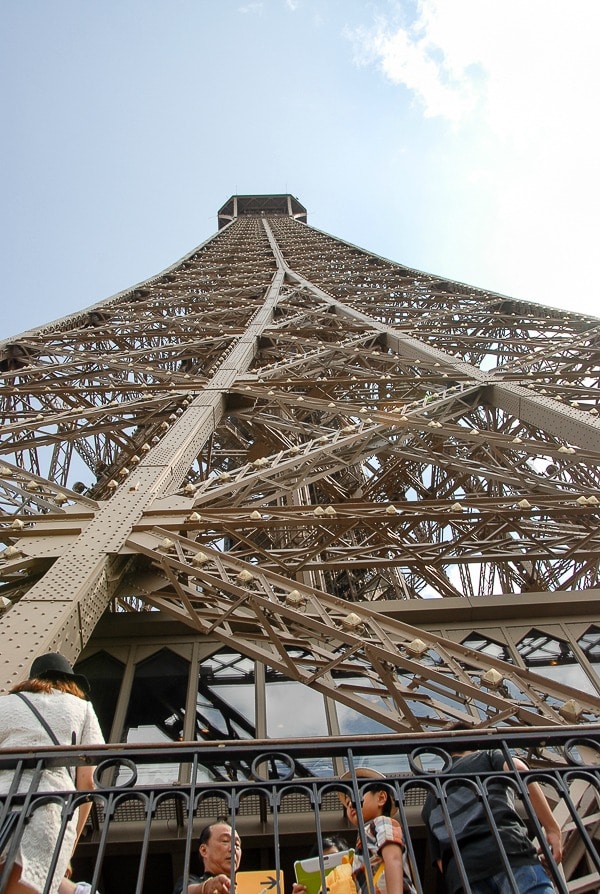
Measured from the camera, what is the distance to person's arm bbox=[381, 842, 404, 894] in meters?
3.19

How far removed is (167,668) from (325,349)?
10.7 m

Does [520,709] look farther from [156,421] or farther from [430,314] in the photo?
[430,314]

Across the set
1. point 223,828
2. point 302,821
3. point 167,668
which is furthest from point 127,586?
point 223,828

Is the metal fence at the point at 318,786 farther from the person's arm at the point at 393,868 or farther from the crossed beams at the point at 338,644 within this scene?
the crossed beams at the point at 338,644

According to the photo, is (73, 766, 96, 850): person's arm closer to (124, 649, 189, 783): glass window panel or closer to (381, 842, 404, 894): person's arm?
(381, 842, 404, 894): person's arm

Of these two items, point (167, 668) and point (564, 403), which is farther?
point (564, 403)

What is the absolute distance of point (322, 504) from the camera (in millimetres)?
10828

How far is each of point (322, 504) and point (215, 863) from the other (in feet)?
24.0

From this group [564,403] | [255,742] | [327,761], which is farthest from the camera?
[564,403]

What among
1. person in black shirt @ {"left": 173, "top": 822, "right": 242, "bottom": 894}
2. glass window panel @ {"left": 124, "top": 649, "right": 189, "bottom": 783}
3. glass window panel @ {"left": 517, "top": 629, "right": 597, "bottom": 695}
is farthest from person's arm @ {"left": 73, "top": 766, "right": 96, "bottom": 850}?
glass window panel @ {"left": 517, "top": 629, "right": 597, "bottom": 695}

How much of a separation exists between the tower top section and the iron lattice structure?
45719 millimetres

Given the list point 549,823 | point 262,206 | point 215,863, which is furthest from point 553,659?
point 262,206

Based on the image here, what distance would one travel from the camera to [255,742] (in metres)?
3.58

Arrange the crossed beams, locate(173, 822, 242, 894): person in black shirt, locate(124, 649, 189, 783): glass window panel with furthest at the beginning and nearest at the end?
locate(124, 649, 189, 783): glass window panel, the crossed beams, locate(173, 822, 242, 894): person in black shirt
